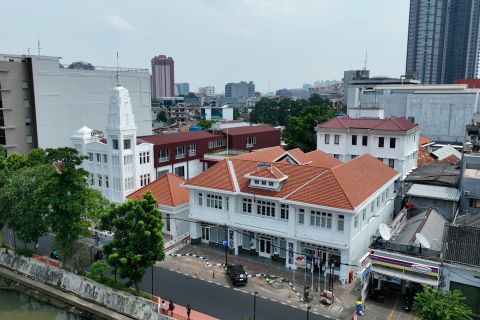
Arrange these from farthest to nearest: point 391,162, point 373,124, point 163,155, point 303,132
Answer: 1. point 303,132
2. point 163,155
3. point 373,124
4. point 391,162

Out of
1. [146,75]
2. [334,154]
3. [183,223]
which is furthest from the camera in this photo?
[146,75]

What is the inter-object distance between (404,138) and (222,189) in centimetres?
2245

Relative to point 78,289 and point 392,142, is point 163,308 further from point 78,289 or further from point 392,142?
point 392,142

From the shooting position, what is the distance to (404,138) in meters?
42.5

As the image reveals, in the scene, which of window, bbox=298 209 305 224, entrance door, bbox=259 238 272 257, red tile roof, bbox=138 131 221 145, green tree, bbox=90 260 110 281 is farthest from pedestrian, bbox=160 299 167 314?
red tile roof, bbox=138 131 221 145

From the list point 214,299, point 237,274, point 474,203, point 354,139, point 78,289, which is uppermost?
point 354,139

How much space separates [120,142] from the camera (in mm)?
39719

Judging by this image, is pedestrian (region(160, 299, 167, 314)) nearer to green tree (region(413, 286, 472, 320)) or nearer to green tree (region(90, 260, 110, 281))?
green tree (region(90, 260, 110, 281))

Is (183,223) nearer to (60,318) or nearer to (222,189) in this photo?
(222,189)

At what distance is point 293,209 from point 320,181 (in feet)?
9.50

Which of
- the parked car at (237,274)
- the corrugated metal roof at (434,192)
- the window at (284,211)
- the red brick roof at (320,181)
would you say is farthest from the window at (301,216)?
the corrugated metal roof at (434,192)

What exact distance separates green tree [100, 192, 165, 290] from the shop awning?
44.0 ft

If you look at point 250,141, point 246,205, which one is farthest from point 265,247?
point 250,141

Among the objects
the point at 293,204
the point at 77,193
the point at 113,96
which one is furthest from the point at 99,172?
the point at 293,204
